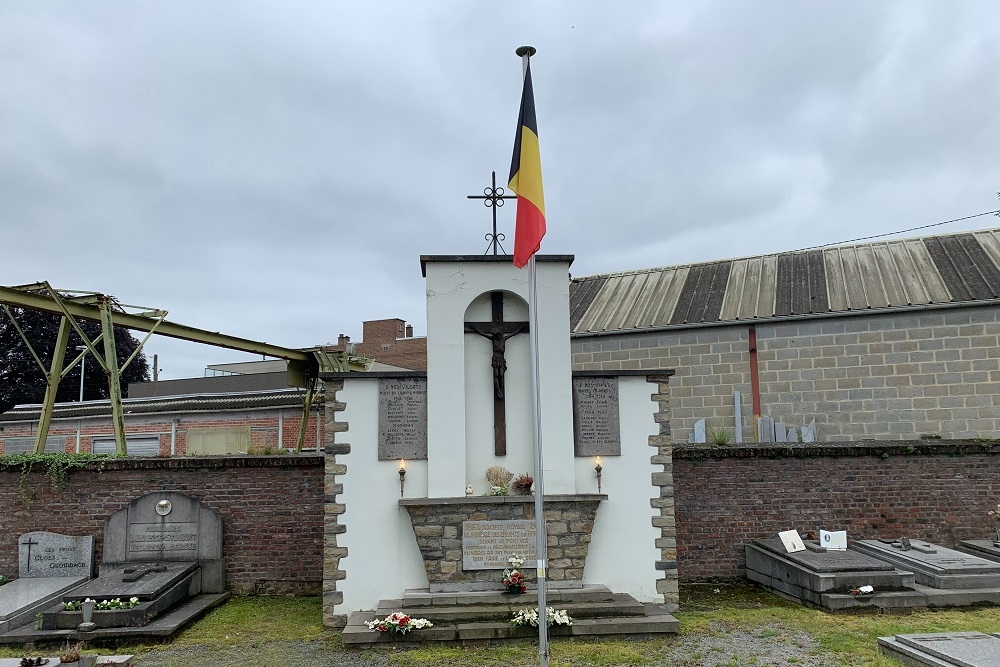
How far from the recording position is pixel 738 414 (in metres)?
15.8

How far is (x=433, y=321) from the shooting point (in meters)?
10.2

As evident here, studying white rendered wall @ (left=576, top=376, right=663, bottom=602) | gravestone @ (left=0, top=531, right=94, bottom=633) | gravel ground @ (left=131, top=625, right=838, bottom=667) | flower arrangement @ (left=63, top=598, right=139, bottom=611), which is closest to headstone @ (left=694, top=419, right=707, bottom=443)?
white rendered wall @ (left=576, top=376, right=663, bottom=602)

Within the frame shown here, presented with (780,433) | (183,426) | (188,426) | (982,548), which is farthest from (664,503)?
(183,426)

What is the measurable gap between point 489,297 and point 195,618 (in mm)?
5929

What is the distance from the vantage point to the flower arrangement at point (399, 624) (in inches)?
338

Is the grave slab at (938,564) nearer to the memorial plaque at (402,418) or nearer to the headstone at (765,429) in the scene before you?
the headstone at (765,429)

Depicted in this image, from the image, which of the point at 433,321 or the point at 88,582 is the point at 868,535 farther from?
the point at 88,582

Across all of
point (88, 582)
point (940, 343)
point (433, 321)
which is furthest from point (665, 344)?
point (88, 582)

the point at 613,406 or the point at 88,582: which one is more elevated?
the point at 613,406

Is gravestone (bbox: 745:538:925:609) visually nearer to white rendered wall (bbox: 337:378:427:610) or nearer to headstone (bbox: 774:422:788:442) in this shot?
headstone (bbox: 774:422:788:442)

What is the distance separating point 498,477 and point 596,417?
1587 mm

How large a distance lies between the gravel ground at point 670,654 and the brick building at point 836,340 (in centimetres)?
731

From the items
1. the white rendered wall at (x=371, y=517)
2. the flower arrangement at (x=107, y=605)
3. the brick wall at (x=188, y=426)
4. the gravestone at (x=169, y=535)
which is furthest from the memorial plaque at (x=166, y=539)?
the brick wall at (x=188, y=426)

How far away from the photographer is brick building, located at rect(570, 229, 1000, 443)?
14500 mm
